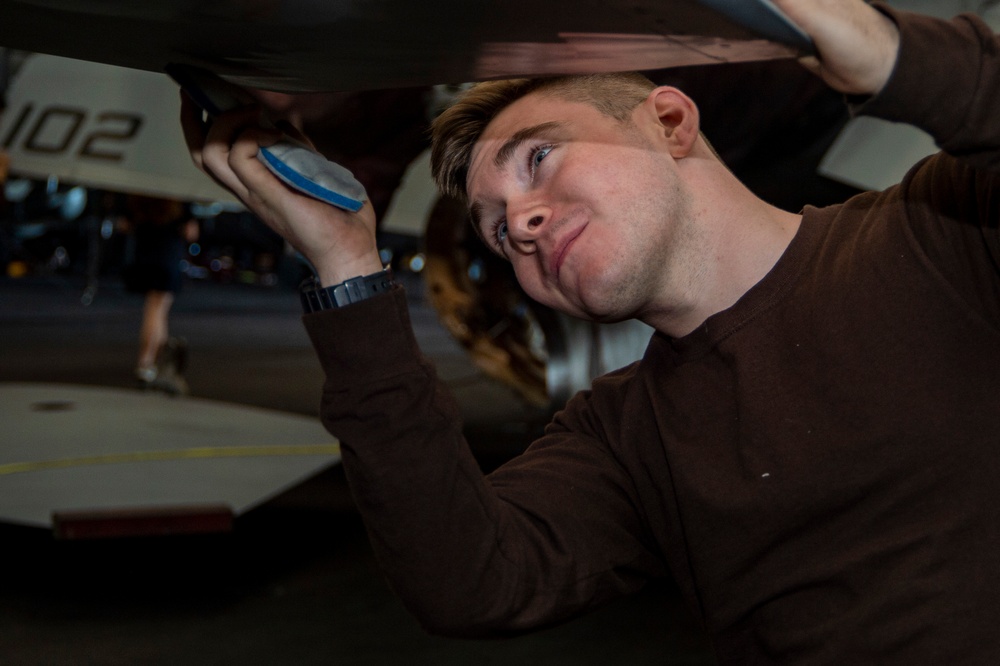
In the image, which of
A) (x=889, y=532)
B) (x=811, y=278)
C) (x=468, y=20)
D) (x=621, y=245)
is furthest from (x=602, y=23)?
(x=889, y=532)

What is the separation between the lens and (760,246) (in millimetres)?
1113

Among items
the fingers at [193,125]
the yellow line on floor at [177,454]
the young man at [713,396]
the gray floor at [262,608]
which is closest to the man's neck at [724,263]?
the young man at [713,396]

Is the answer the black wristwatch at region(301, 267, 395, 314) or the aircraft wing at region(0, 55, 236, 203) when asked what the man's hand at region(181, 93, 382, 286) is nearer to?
the black wristwatch at region(301, 267, 395, 314)

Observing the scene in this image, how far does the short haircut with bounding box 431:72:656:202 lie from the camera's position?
44.6 inches

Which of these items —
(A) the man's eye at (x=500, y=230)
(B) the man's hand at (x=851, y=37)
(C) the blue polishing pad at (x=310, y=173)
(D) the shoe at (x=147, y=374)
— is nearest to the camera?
(B) the man's hand at (x=851, y=37)

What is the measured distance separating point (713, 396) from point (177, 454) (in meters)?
3.62

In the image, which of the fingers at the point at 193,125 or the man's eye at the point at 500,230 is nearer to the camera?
the fingers at the point at 193,125

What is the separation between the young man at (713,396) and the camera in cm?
96

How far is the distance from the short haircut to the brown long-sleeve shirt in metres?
0.25

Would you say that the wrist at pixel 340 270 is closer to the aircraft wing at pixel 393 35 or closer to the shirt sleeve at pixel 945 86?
the aircraft wing at pixel 393 35

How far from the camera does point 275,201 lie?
931 millimetres

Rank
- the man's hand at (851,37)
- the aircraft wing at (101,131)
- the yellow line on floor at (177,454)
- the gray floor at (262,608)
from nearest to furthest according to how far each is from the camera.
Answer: the man's hand at (851,37)
the gray floor at (262,608)
the yellow line on floor at (177,454)
the aircraft wing at (101,131)

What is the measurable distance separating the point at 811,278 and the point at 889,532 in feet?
0.86

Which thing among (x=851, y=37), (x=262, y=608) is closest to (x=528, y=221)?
(x=851, y=37)
